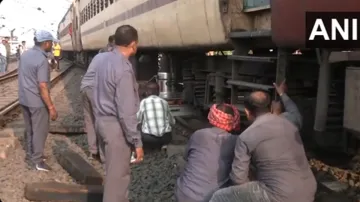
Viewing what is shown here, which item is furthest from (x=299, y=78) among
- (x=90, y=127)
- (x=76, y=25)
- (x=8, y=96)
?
(x=76, y=25)

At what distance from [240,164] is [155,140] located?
3724 millimetres

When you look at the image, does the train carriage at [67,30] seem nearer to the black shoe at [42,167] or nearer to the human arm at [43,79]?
the black shoe at [42,167]

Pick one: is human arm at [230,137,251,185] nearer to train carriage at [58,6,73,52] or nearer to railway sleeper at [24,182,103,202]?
railway sleeper at [24,182,103,202]

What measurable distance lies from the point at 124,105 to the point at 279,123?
3.83 feet

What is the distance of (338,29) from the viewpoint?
3.44 m

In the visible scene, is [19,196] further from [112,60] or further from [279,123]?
[279,123]

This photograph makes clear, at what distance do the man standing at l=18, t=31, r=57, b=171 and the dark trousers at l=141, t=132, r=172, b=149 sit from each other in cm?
132

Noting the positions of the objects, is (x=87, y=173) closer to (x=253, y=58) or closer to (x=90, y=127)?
(x=90, y=127)

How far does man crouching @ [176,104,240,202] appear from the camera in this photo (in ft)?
12.1

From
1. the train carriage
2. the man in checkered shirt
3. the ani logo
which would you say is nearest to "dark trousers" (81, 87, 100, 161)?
the man in checkered shirt

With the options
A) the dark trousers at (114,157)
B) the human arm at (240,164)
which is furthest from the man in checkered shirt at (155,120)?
the human arm at (240,164)

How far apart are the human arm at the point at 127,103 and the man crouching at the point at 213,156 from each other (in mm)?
529

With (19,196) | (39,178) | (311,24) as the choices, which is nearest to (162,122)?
(39,178)

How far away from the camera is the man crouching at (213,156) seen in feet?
12.1
